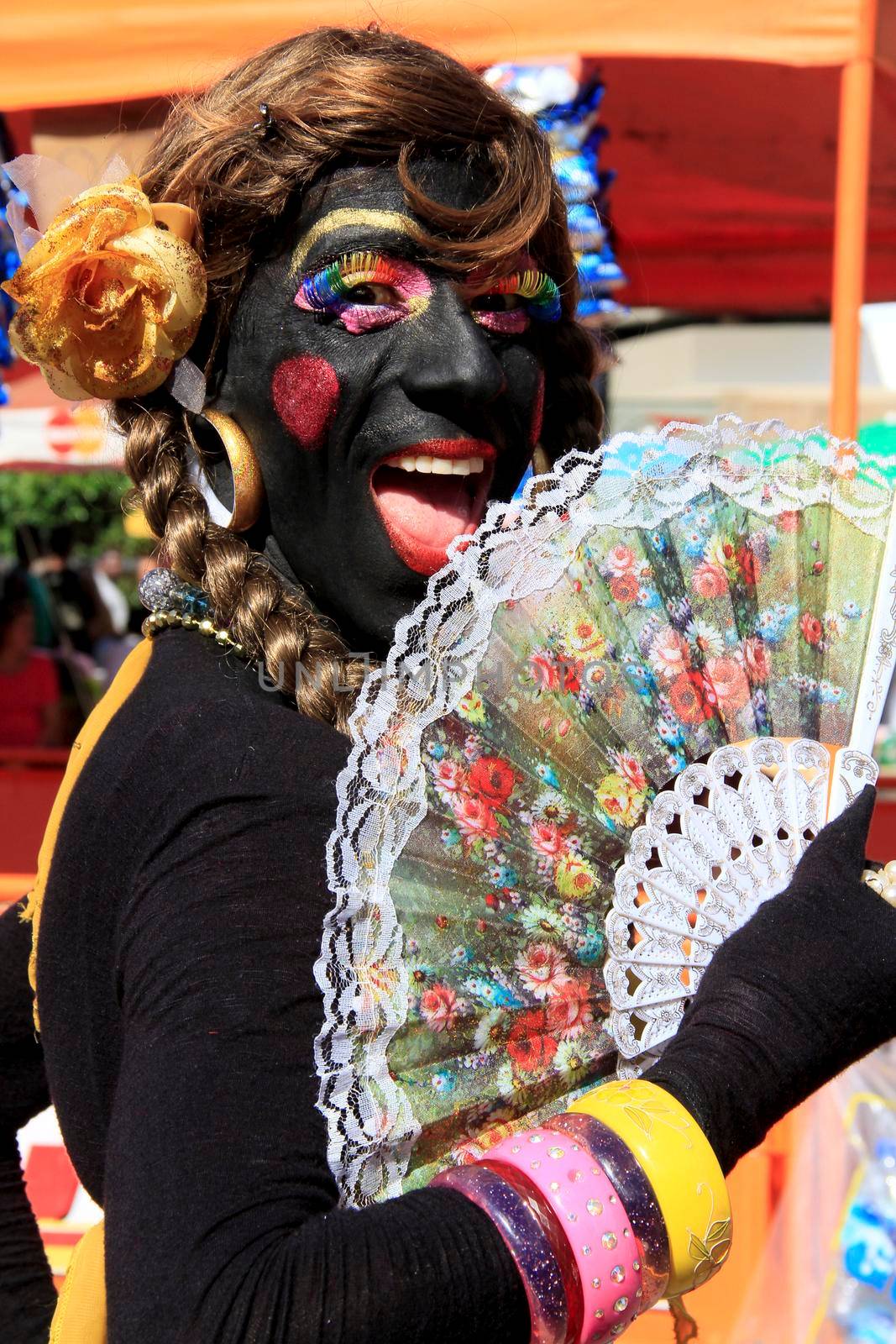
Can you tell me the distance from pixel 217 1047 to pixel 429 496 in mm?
658

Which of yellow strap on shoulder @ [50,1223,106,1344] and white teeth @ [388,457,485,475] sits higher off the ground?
white teeth @ [388,457,485,475]

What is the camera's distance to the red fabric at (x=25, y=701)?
7.43 meters

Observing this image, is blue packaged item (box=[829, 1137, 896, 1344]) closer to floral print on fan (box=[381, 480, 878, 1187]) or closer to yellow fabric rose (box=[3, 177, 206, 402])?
floral print on fan (box=[381, 480, 878, 1187])

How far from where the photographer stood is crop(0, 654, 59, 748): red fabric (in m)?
7.43

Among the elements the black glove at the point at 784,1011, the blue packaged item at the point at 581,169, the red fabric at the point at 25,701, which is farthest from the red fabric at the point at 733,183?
the red fabric at the point at 25,701

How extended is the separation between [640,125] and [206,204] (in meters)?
4.23

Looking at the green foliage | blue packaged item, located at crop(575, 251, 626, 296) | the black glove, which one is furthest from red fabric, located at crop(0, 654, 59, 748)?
the black glove

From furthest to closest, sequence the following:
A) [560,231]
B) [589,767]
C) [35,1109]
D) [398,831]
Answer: [35,1109]
[560,231]
[589,767]
[398,831]

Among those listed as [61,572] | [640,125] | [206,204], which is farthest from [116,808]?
[61,572]

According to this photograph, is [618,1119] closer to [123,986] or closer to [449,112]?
[123,986]

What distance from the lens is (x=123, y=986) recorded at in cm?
106

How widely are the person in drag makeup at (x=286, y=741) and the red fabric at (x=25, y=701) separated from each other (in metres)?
6.06

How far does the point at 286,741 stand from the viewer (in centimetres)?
112

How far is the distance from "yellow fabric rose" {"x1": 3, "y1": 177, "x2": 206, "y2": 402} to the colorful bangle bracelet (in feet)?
2.94
